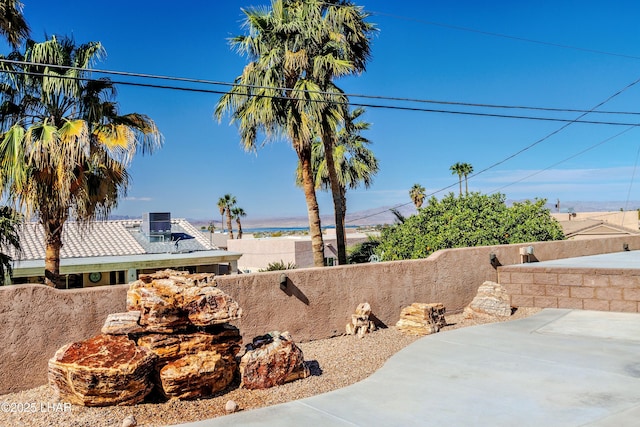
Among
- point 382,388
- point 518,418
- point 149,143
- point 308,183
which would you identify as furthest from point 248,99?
point 518,418

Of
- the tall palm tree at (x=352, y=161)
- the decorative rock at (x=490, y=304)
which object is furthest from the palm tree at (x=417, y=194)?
the decorative rock at (x=490, y=304)

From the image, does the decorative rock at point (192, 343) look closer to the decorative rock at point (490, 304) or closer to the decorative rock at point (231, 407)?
the decorative rock at point (231, 407)

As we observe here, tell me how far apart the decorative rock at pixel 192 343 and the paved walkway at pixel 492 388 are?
119cm

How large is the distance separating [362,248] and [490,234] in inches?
421

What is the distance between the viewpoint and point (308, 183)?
16547 mm

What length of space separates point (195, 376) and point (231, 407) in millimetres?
650

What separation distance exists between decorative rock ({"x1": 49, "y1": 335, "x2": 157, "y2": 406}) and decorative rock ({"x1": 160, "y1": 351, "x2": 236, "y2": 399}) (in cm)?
24

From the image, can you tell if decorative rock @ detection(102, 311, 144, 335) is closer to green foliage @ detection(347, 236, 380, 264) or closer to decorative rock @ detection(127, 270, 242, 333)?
decorative rock @ detection(127, 270, 242, 333)

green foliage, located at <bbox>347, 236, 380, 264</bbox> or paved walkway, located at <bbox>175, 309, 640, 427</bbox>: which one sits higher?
green foliage, located at <bbox>347, 236, 380, 264</bbox>

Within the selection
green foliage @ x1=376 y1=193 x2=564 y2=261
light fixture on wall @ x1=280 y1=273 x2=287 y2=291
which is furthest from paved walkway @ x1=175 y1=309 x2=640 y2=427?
green foliage @ x1=376 y1=193 x2=564 y2=261

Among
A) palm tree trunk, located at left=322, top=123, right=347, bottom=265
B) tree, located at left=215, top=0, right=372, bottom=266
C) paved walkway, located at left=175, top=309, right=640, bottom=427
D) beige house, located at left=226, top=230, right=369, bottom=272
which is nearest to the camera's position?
paved walkway, located at left=175, top=309, right=640, bottom=427

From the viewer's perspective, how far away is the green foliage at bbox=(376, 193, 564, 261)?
17266mm

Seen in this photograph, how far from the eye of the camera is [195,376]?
623 cm

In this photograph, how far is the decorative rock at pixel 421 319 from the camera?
10.0m
